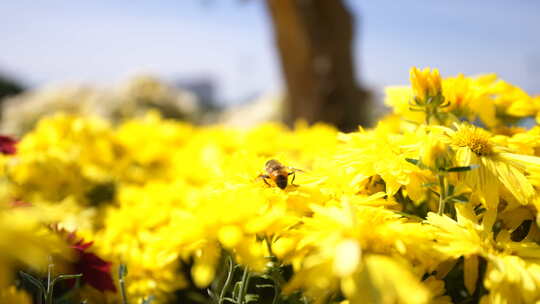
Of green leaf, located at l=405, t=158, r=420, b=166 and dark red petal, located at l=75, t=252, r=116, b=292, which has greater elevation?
green leaf, located at l=405, t=158, r=420, b=166

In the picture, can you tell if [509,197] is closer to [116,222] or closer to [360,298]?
[360,298]

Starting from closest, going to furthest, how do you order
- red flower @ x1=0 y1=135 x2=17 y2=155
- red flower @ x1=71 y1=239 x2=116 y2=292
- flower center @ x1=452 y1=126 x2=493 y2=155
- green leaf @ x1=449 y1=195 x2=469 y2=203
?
green leaf @ x1=449 y1=195 x2=469 y2=203, flower center @ x1=452 y1=126 x2=493 y2=155, red flower @ x1=71 y1=239 x2=116 y2=292, red flower @ x1=0 y1=135 x2=17 y2=155

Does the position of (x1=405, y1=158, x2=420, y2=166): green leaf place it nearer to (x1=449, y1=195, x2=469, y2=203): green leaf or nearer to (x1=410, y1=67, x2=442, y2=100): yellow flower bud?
(x1=449, y1=195, x2=469, y2=203): green leaf

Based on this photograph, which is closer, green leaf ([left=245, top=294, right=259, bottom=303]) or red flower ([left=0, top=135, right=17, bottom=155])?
green leaf ([left=245, top=294, right=259, bottom=303])

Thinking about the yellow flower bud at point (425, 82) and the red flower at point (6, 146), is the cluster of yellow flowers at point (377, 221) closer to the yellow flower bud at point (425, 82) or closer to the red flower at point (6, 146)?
the yellow flower bud at point (425, 82)

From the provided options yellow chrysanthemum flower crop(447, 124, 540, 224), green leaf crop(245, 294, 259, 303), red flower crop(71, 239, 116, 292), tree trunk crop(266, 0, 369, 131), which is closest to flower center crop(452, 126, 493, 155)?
yellow chrysanthemum flower crop(447, 124, 540, 224)

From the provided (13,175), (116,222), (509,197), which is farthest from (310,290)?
(13,175)
